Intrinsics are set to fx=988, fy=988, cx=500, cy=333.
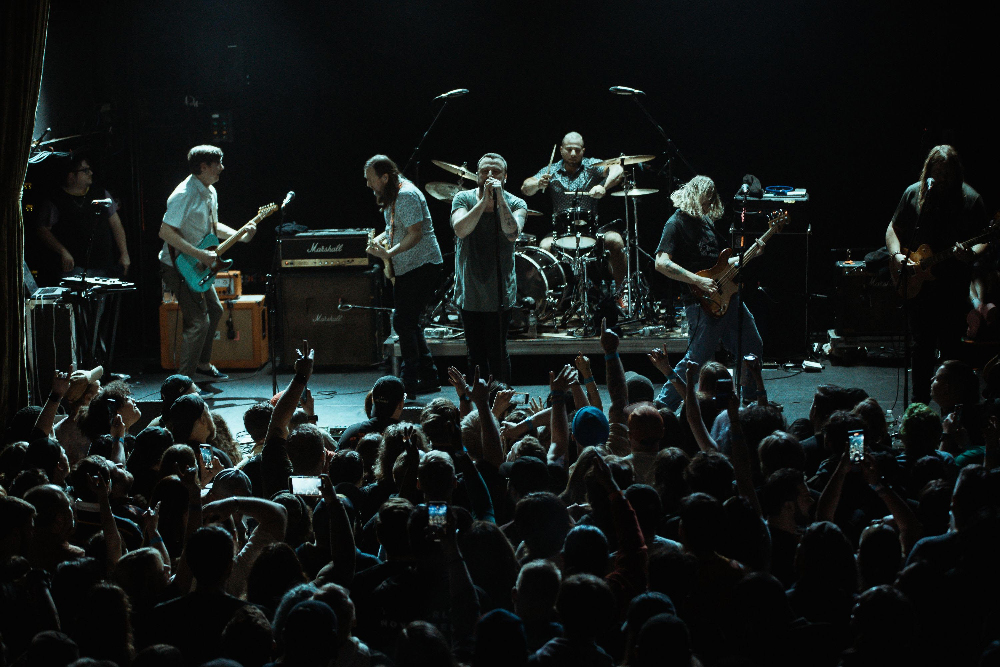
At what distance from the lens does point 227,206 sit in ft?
36.2

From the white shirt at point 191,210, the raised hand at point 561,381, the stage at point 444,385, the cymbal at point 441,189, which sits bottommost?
the stage at point 444,385

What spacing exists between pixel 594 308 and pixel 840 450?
5618 millimetres

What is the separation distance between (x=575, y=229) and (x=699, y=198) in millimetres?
3437

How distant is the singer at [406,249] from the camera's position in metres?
6.97

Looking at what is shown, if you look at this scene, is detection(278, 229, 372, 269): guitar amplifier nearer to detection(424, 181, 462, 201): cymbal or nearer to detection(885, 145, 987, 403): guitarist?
detection(424, 181, 462, 201): cymbal

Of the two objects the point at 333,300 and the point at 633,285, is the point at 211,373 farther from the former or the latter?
the point at 633,285

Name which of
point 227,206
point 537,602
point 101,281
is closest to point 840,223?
point 227,206

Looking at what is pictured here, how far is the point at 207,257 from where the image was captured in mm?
7785

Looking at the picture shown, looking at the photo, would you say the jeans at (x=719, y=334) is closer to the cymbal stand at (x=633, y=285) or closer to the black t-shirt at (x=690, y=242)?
the black t-shirt at (x=690, y=242)

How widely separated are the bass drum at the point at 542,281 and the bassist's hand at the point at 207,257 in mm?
2859

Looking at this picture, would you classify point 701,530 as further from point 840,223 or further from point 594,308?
point 840,223

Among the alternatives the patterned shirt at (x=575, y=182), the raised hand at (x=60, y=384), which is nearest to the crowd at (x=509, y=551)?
the raised hand at (x=60, y=384)

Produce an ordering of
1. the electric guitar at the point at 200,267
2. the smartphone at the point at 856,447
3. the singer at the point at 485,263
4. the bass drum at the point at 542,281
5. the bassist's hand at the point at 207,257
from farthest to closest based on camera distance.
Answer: the bass drum at the point at 542,281, the electric guitar at the point at 200,267, the bassist's hand at the point at 207,257, the singer at the point at 485,263, the smartphone at the point at 856,447

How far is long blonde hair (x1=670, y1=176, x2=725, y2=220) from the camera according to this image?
655 centimetres
